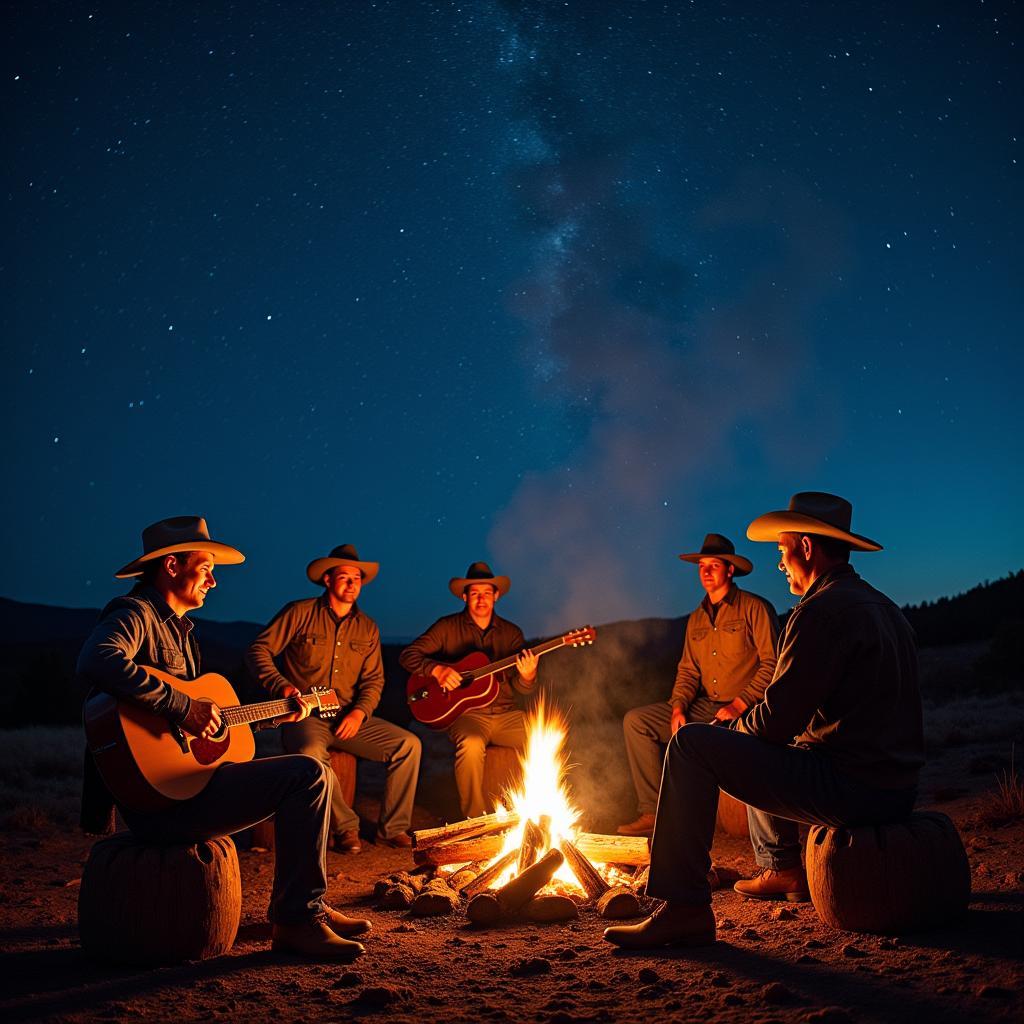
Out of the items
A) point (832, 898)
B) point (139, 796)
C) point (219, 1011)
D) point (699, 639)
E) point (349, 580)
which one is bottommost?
point (219, 1011)

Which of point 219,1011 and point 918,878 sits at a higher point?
point 918,878

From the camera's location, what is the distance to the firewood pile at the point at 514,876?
5.10m

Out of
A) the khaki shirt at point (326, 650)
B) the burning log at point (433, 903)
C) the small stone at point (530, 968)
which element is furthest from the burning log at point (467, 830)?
the small stone at point (530, 968)

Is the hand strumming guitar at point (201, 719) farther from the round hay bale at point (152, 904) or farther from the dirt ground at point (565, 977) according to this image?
the dirt ground at point (565, 977)

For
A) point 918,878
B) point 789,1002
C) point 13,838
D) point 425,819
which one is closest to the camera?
point 789,1002

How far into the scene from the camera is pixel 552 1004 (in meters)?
3.59

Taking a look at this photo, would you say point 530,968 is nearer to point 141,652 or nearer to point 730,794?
point 730,794

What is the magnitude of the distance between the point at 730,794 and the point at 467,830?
108 inches

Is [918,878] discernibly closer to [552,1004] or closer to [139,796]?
[552,1004]

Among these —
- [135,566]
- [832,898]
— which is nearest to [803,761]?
[832,898]

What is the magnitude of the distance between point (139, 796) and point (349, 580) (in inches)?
169

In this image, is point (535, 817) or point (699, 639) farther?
point (699, 639)

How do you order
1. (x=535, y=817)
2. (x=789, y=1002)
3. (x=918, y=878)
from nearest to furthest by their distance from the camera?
(x=789, y=1002) → (x=918, y=878) → (x=535, y=817)

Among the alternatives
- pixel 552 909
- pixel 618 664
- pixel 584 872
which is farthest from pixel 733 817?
pixel 618 664
